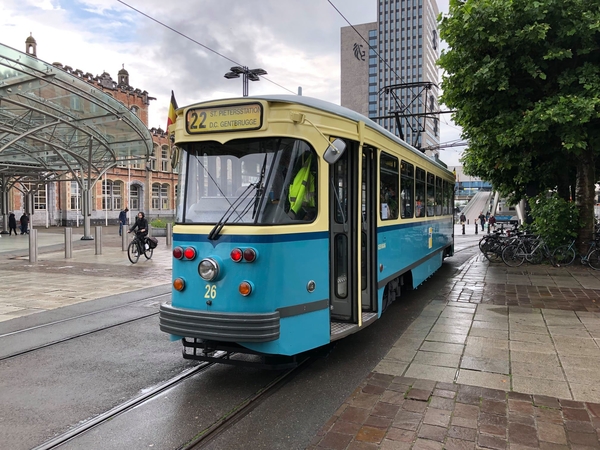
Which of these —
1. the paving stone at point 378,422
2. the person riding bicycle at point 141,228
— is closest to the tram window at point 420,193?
the paving stone at point 378,422

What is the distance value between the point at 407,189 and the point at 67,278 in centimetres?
874

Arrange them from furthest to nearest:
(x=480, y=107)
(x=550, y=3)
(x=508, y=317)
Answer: (x=480, y=107)
(x=550, y=3)
(x=508, y=317)

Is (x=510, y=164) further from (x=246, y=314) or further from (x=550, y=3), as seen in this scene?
(x=246, y=314)

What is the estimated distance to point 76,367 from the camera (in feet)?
17.6

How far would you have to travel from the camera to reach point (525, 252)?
46.8 feet

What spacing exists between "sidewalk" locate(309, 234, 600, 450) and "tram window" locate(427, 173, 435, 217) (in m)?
2.28

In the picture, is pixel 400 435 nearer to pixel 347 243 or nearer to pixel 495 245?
pixel 347 243

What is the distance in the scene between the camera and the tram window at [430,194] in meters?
9.82

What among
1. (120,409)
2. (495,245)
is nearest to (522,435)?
(120,409)

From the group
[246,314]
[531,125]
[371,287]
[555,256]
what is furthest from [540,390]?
[555,256]

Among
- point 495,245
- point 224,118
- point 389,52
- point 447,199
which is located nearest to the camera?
point 224,118

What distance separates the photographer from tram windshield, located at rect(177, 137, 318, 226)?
4508 mm

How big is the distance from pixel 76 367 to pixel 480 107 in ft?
38.0

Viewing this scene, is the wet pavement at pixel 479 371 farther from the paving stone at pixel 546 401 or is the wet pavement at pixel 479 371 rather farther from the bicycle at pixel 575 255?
the bicycle at pixel 575 255
